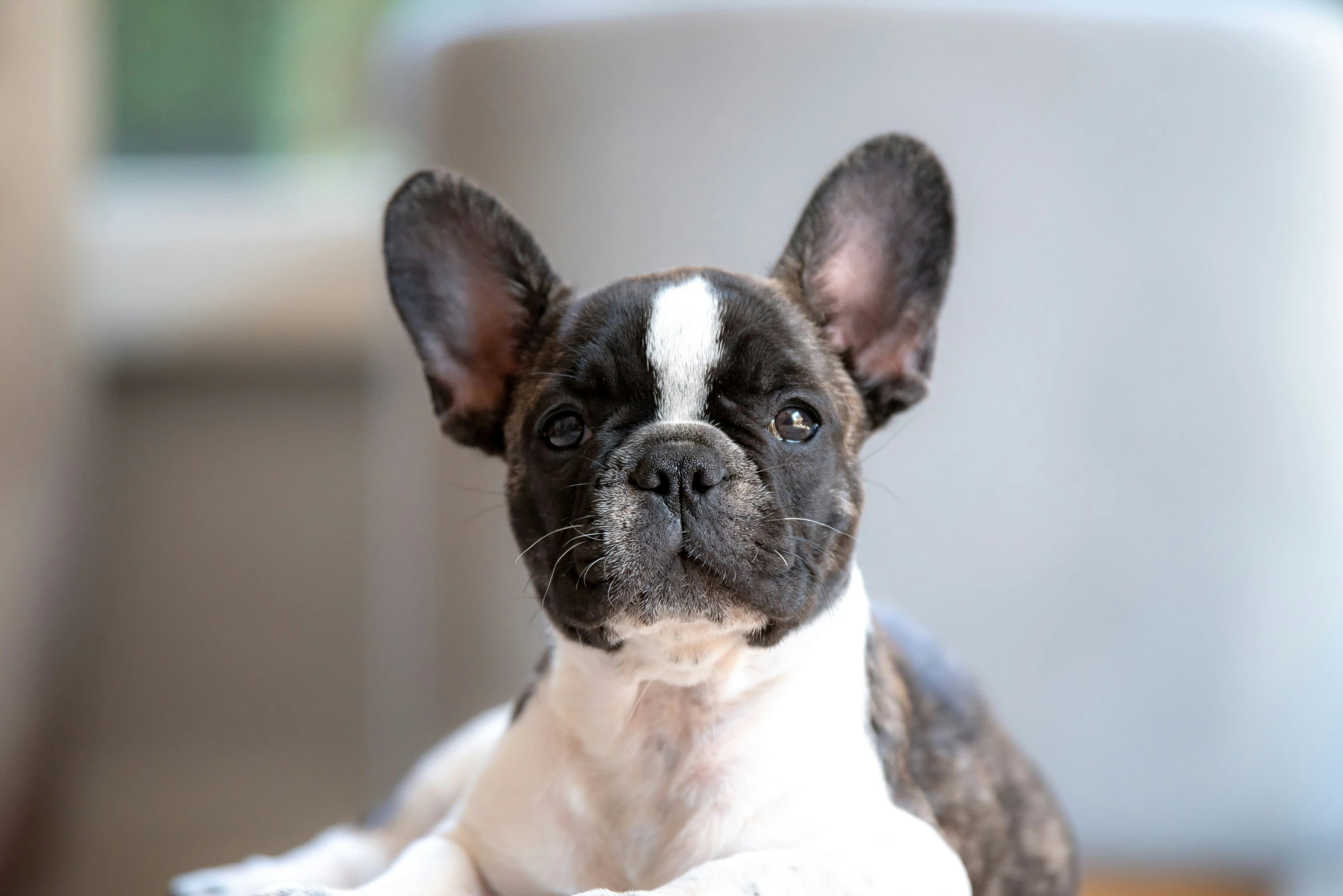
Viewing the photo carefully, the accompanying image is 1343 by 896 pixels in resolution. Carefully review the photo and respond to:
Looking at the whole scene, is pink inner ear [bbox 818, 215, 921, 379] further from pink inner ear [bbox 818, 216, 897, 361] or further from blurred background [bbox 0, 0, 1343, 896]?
blurred background [bbox 0, 0, 1343, 896]

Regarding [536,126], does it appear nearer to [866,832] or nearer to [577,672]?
[577,672]

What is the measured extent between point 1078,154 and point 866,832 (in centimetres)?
208

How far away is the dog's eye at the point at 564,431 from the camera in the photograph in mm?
1491

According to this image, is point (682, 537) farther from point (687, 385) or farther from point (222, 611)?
point (222, 611)

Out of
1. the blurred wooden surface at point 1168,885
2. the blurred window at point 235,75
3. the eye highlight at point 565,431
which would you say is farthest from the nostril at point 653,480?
the blurred window at point 235,75

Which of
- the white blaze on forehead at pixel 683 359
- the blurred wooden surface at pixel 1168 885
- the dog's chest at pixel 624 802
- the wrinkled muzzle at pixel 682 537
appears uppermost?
the white blaze on forehead at pixel 683 359

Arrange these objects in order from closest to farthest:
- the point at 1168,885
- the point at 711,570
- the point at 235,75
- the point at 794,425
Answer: the point at 711,570 < the point at 794,425 < the point at 1168,885 < the point at 235,75

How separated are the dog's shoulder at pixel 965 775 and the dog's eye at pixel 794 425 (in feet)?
0.94

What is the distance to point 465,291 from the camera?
1.70 metres

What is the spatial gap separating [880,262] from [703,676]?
53cm

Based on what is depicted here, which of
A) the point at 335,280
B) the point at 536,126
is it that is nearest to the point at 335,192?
the point at 335,280

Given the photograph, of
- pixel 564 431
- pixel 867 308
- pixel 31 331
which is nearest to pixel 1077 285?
pixel 867 308

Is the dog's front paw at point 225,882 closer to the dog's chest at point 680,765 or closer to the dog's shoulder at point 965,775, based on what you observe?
the dog's chest at point 680,765

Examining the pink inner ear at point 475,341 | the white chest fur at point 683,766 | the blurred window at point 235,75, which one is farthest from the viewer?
the blurred window at point 235,75
